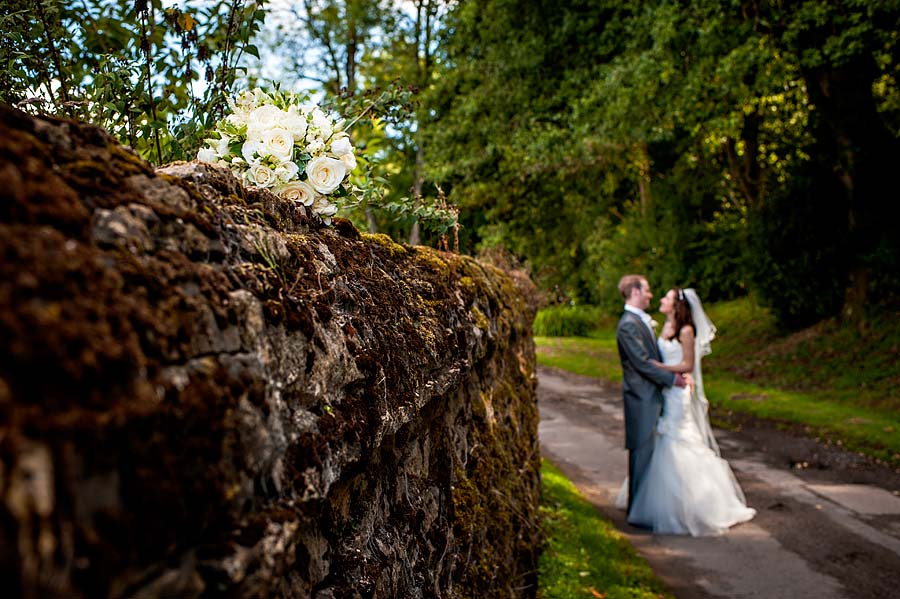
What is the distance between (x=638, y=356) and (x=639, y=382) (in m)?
0.32

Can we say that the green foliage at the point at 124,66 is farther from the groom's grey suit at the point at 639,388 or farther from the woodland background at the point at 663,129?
the groom's grey suit at the point at 639,388

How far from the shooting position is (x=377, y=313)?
2285mm

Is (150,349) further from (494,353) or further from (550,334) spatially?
(550,334)

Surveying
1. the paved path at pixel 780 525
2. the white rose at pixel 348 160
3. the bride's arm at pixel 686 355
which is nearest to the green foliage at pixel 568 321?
the paved path at pixel 780 525

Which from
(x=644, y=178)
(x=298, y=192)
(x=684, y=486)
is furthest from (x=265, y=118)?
(x=644, y=178)

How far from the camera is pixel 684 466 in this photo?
8.30 metres

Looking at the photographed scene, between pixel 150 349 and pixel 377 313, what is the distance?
1262mm

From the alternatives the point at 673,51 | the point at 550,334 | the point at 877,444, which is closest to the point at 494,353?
the point at 877,444

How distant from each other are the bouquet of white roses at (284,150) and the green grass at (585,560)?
3.73 m

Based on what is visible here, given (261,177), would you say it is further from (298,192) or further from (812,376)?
(812,376)

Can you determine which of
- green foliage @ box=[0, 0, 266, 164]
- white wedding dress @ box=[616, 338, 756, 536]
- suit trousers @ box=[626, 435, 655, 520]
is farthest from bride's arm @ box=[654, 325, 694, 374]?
green foliage @ box=[0, 0, 266, 164]

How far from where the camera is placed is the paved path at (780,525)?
607cm

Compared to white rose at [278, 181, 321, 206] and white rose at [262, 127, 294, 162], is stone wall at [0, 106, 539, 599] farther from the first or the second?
white rose at [262, 127, 294, 162]

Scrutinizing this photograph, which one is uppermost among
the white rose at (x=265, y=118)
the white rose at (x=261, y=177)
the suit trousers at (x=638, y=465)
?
the white rose at (x=265, y=118)
